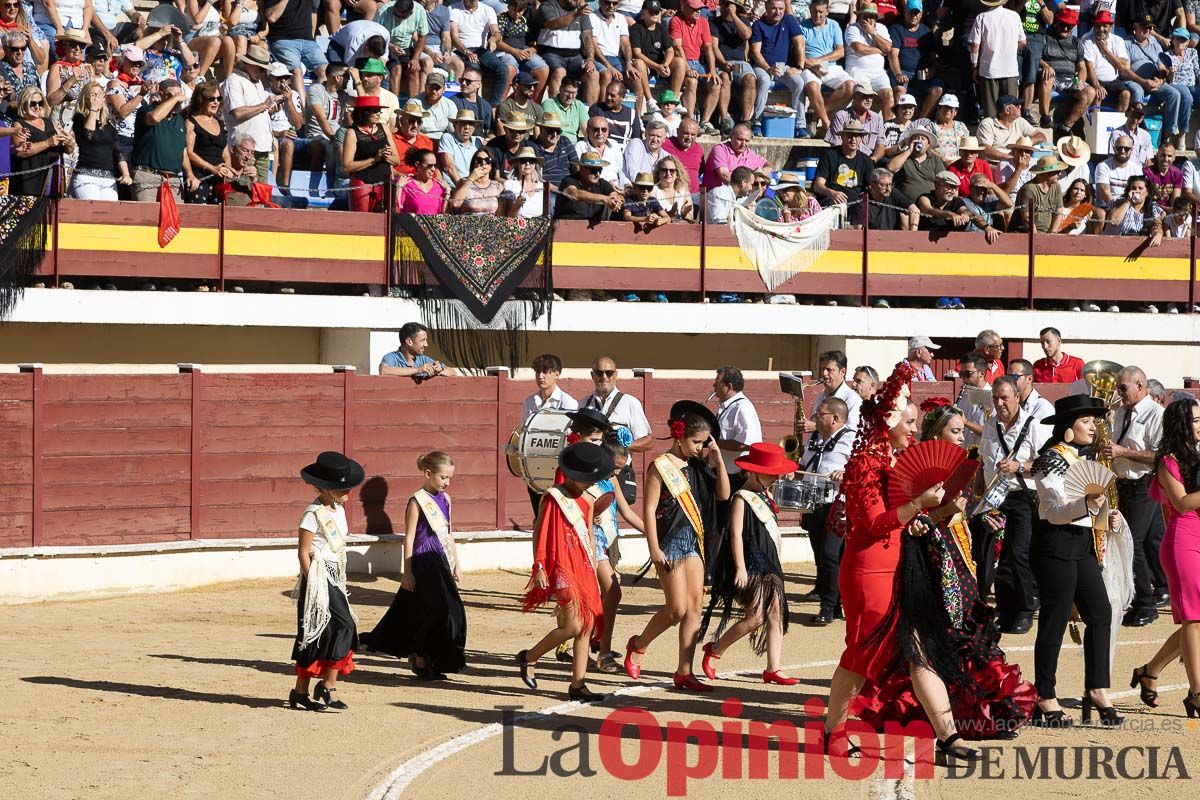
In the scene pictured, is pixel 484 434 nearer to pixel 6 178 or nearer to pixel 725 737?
pixel 6 178

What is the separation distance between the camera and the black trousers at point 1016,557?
12266mm

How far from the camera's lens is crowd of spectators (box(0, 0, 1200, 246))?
1560cm

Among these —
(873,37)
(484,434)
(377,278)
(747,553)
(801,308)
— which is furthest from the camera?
(873,37)

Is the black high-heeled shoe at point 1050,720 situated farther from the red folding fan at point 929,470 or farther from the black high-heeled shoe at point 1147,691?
the red folding fan at point 929,470

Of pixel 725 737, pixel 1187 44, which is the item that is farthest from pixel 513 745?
pixel 1187 44

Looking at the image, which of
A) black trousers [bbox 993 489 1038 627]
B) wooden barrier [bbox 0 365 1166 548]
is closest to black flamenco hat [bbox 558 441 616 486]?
black trousers [bbox 993 489 1038 627]

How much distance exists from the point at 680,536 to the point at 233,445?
576 centimetres

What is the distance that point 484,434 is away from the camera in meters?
15.4

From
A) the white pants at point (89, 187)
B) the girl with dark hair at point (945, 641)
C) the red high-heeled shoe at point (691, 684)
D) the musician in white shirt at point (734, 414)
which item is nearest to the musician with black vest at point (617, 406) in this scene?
the musician in white shirt at point (734, 414)

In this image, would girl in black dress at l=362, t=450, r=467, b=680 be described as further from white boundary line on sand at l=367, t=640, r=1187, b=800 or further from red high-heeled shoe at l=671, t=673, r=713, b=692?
red high-heeled shoe at l=671, t=673, r=713, b=692

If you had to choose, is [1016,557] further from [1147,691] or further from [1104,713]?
[1104,713]

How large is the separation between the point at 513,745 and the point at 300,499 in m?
6.63

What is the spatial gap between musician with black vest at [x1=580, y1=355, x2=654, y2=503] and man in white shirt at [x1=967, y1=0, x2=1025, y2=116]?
34.3 feet

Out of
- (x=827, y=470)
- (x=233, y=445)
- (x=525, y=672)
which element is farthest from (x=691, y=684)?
(x=233, y=445)
